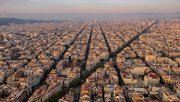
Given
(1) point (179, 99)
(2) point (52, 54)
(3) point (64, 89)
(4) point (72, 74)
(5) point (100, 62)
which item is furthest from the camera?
(2) point (52, 54)

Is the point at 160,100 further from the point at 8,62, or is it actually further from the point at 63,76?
the point at 8,62

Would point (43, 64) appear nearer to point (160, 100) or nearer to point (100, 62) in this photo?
point (100, 62)

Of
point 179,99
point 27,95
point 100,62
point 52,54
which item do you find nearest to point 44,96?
point 27,95

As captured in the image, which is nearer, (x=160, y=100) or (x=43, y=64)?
(x=160, y=100)

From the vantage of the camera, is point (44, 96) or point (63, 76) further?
point (63, 76)

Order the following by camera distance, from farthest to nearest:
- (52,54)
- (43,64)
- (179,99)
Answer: (52,54) → (43,64) → (179,99)

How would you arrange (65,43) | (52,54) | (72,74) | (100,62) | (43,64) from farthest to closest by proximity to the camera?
(65,43), (52,54), (100,62), (43,64), (72,74)

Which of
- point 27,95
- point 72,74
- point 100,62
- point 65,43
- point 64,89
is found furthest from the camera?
point 65,43

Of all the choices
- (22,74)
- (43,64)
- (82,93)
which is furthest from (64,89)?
(43,64)

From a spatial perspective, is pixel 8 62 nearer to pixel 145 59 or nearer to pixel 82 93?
pixel 82 93
